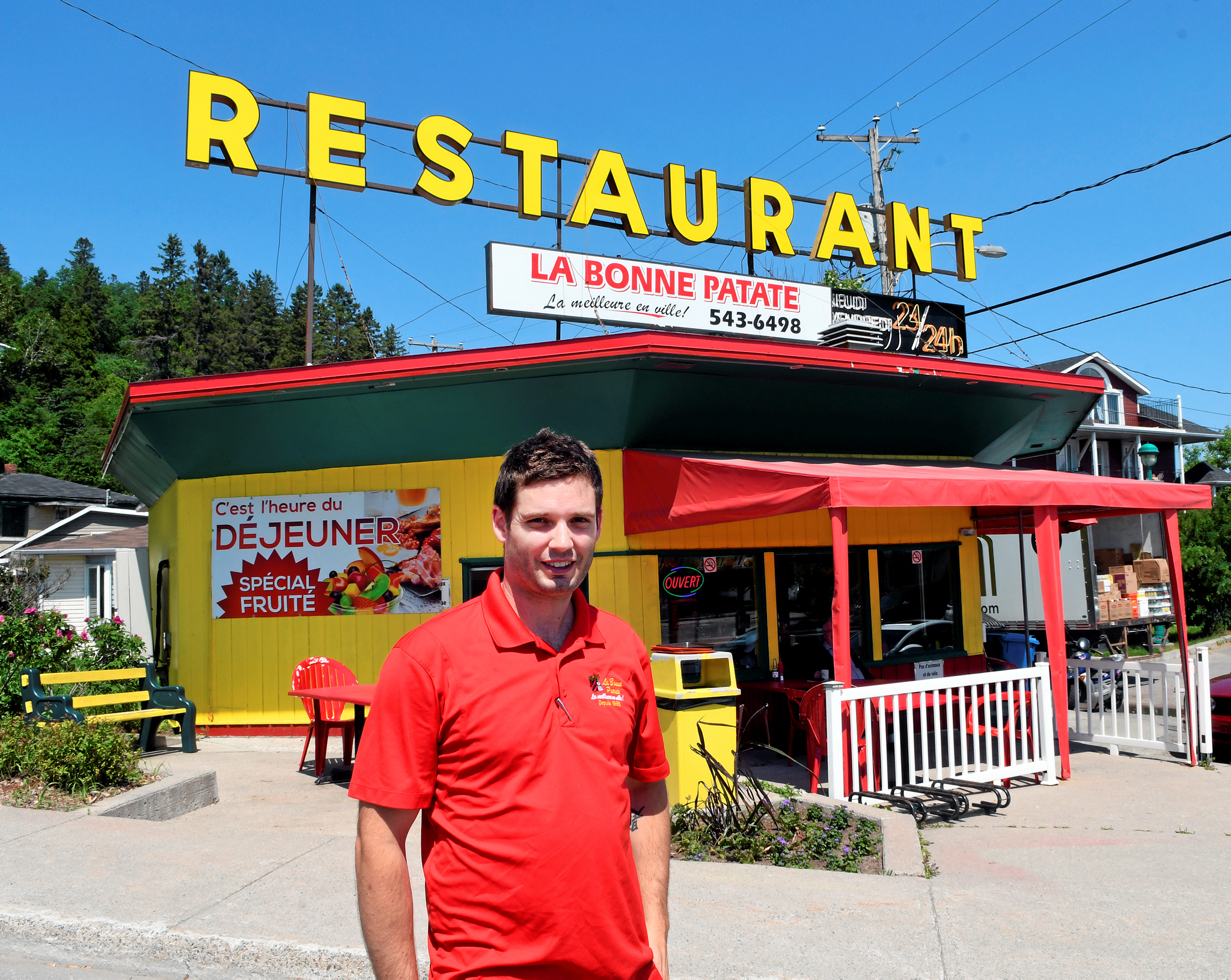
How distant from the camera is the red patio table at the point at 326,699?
796cm

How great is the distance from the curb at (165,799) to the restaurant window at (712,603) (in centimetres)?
453

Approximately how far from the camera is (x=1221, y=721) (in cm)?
963

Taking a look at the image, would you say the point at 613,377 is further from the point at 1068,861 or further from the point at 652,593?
the point at 1068,861

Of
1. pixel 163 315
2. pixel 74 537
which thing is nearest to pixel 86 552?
pixel 74 537

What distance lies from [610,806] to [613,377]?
7.47m

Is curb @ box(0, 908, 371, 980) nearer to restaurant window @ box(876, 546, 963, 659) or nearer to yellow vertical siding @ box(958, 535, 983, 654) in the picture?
restaurant window @ box(876, 546, 963, 659)

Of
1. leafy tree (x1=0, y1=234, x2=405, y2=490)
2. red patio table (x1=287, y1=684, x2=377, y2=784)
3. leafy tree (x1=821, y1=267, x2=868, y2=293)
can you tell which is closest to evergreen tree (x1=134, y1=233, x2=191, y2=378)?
leafy tree (x1=0, y1=234, x2=405, y2=490)

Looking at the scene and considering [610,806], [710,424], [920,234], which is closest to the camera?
[610,806]

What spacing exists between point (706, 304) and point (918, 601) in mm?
4681

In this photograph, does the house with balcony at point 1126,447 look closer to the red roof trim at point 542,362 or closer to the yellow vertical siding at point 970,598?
the yellow vertical siding at point 970,598

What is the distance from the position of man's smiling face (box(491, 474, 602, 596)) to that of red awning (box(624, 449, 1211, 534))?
17.5 feet

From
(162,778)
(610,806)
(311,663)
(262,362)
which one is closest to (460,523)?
(311,663)

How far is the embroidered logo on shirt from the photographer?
2.30 meters

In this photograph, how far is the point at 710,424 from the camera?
10.3 meters
